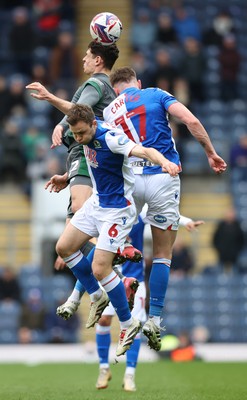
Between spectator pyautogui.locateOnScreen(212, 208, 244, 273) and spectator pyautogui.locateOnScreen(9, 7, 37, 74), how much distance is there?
6.08 meters

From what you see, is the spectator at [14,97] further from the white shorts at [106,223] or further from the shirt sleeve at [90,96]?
the white shorts at [106,223]

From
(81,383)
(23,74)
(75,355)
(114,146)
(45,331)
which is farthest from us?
(23,74)

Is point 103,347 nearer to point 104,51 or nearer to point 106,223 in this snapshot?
point 106,223

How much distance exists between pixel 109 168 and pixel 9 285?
10.7 metres

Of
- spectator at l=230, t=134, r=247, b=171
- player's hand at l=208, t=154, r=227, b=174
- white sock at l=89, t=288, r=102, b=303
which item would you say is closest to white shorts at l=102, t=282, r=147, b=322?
white sock at l=89, t=288, r=102, b=303

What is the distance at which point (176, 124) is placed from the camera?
2375cm

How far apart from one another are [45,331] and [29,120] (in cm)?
497

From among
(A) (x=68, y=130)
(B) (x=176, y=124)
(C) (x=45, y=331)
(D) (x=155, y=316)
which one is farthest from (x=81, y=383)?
(B) (x=176, y=124)

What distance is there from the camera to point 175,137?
23547 millimetres

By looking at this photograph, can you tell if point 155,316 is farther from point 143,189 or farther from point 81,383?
point 81,383

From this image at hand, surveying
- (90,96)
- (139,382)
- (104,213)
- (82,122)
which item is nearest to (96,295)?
(104,213)

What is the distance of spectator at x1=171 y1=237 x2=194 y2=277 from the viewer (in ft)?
70.1

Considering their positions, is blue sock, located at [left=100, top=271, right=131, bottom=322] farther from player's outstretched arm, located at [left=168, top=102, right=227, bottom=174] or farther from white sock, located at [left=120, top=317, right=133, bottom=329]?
player's outstretched arm, located at [left=168, top=102, right=227, bottom=174]

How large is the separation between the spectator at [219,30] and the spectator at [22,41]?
3.81 m
